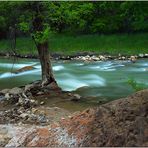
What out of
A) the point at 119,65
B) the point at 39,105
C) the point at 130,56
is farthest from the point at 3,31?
the point at 39,105

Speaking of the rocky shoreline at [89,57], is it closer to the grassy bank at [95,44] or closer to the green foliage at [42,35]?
the grassy bank at [95,44]

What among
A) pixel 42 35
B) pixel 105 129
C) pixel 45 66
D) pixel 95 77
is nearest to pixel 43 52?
pixel 45 66

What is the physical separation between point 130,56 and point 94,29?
789 centimetres

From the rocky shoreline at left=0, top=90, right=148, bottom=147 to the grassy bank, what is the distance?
27.8 m

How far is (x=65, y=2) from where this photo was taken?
16.0 meters

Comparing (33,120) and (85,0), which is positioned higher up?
(85,0)

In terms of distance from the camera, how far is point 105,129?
4562 mm

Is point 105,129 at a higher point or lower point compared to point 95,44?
higher

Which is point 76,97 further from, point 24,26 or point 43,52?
point 24,26

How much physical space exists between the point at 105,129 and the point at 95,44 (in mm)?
33214

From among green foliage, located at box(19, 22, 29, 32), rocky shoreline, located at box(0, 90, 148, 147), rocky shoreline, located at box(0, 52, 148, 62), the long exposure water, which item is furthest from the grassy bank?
rocky shoreline, located at box(0, 90, 148, 147)

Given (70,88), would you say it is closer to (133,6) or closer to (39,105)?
(39,105)

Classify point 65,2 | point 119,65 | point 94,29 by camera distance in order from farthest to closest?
point 94,29 → point 119,65 → point 65,2

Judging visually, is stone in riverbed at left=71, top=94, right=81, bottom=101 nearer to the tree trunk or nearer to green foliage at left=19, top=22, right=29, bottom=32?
the tree trunk
